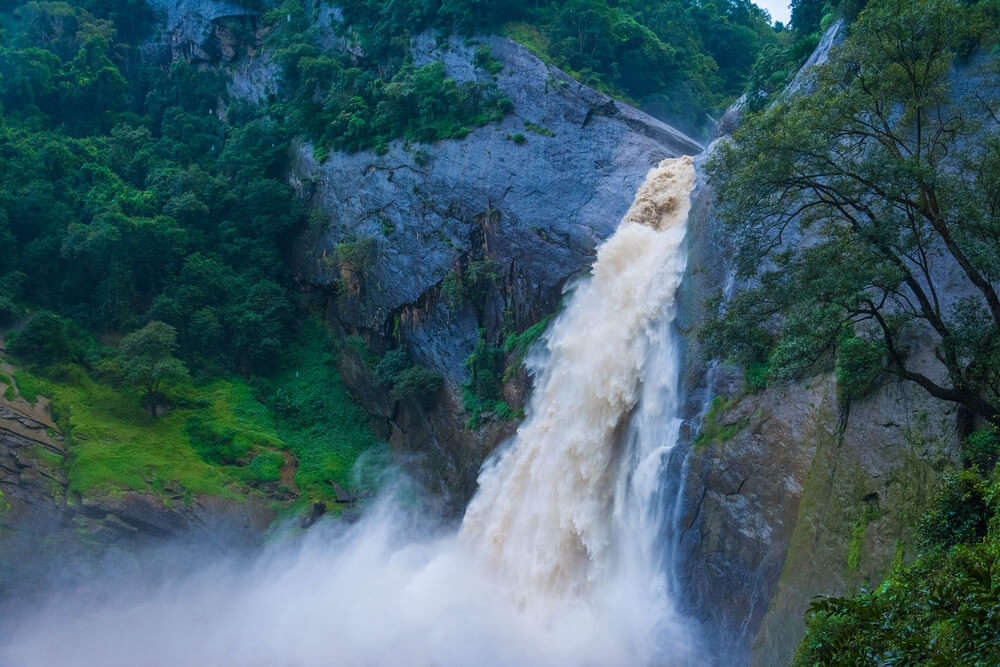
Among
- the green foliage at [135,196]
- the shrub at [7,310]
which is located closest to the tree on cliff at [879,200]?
the green foliage at [135,196]

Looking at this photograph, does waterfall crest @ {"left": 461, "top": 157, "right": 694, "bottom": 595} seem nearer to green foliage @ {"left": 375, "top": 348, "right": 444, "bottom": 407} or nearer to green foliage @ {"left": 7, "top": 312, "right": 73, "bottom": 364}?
green foliage @ {"left": 375, "top": 348, "right": 444, "bottom": 407}

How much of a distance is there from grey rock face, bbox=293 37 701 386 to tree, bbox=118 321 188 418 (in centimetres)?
670

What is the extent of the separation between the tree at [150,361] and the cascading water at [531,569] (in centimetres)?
634

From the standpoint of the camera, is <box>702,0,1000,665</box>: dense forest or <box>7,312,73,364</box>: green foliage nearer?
<box>702,0,1000,665</box>: dense forest

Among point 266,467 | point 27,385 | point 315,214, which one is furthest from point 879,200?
point 27,385

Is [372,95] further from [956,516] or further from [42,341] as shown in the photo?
[956,516]

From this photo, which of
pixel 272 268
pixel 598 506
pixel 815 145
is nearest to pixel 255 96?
pixel 272 268

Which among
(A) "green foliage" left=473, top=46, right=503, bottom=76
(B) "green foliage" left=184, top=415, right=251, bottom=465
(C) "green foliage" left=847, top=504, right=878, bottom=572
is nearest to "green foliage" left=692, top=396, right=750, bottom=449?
(C) "green foliage" left=847, top=504, right=878, bottom=572

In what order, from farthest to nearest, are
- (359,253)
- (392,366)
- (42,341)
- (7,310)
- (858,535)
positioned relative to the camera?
(359,253)
(392,366)
(7,310)
(42,341)
(858,535)

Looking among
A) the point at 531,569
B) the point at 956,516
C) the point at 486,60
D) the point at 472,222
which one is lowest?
the point at 531,569

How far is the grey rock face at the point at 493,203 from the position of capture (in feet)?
81.8

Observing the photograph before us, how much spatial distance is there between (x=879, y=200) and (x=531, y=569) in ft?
40.5

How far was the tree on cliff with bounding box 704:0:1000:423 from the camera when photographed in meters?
10.6

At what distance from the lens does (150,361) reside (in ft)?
81.1
